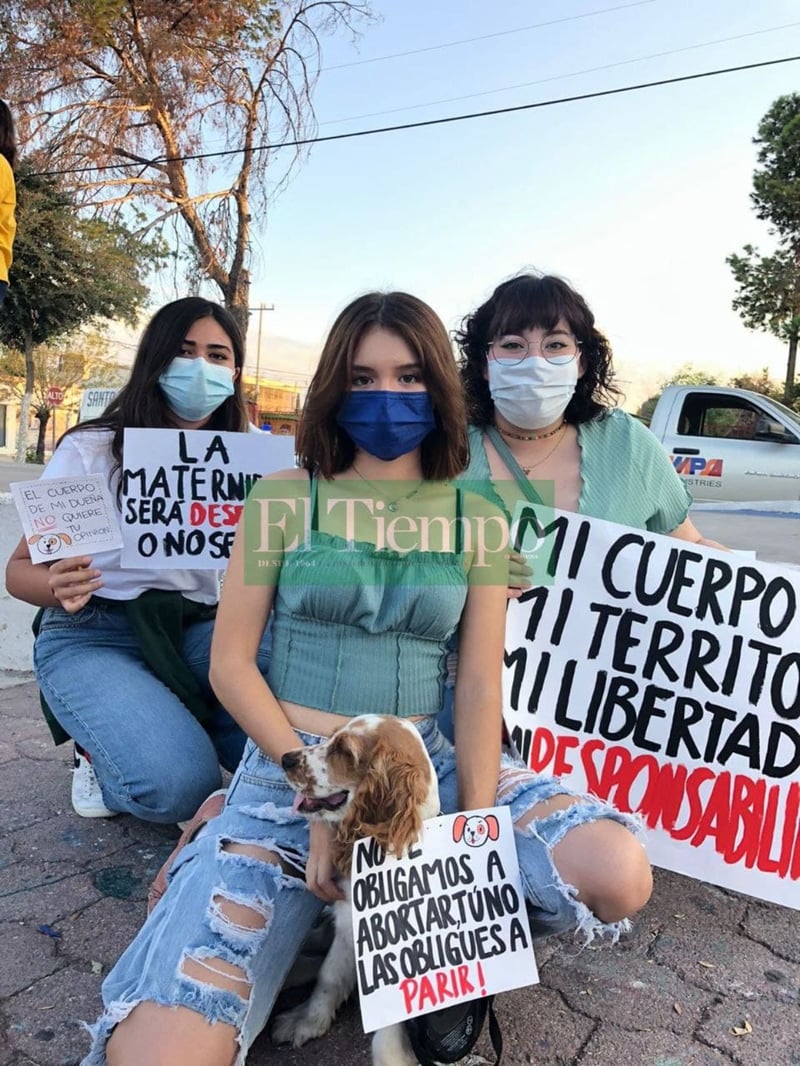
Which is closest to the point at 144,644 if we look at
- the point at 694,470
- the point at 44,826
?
the point at 44,826

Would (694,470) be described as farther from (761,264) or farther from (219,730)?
(761,264)

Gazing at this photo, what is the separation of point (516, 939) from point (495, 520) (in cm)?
107

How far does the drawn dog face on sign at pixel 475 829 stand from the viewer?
72.2 inches

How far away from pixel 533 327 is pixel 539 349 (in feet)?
0.26

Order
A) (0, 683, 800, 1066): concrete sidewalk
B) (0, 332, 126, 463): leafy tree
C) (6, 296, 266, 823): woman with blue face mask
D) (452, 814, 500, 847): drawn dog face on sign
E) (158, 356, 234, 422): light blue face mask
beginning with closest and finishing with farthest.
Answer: (452, 814, 500, 847): drawn dog face on sign, (0, 683, 800, 1066): concrete sidewalk, (6, 296, 266, 823): woman with blue face mask, (158, 356, 234, 422): light blue face mask, (0, 332, 126, 463): leafy tree

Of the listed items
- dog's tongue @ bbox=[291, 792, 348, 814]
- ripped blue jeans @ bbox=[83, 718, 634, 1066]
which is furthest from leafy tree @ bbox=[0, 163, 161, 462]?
dog's tongue @ bbox=[291, 792, 348, 814]

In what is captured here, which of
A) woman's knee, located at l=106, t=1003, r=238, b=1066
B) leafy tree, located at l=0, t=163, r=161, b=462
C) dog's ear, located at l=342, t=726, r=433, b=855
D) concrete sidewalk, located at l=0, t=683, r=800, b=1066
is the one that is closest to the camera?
woman's knee, located at l=106, t=1003, r=238, b=1066

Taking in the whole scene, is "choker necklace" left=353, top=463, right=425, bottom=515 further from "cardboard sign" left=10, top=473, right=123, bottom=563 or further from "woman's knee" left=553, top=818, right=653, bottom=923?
"cardboard sign" left=10, top=473, right=123, bottom=563

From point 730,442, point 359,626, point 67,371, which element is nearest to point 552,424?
point 359,626

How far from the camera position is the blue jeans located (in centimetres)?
264

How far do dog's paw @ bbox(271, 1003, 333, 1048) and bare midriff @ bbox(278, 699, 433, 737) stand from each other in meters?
0.70

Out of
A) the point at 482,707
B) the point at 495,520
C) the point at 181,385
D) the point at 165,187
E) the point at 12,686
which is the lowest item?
the point at 12,686

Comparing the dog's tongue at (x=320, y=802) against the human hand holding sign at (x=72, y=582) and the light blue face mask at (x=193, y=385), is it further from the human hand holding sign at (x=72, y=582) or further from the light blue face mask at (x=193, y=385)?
the light blue face mask at (x=193, y=385)

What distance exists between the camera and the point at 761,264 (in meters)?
22.3
